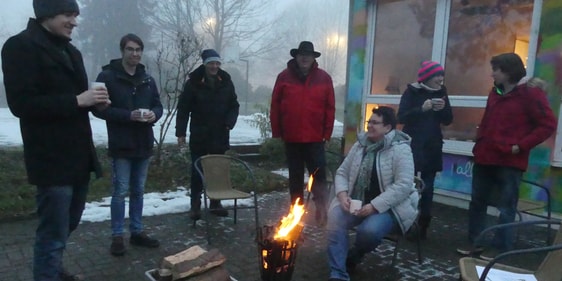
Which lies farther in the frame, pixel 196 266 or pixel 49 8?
pixel 196 266

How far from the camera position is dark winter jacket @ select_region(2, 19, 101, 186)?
2.57 meters

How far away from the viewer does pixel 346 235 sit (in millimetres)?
3430

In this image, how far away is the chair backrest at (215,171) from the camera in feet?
15.5

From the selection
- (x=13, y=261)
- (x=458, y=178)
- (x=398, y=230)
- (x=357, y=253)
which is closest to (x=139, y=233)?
(x=13, y=261)

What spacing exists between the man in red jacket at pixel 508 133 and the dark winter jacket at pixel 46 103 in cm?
327

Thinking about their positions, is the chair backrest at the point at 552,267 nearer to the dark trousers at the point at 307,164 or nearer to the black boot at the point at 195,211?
the dark trousers at the point at 307,164

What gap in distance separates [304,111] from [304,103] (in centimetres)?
9

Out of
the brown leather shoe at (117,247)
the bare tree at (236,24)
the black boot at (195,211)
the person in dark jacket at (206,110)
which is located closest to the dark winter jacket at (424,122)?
the person in dark jacket at (206,110)

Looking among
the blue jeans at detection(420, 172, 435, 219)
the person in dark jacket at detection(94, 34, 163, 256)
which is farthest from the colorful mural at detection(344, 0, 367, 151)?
the person in dark jacket at detection(94, 34, 163, 256)

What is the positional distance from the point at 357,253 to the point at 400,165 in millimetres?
837

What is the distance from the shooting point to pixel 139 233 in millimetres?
4090

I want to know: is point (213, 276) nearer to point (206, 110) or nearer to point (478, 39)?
point (206, 110)

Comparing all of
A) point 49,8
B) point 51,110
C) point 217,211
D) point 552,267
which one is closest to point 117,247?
point 217,211

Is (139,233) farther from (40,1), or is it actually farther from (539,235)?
(539,235)
